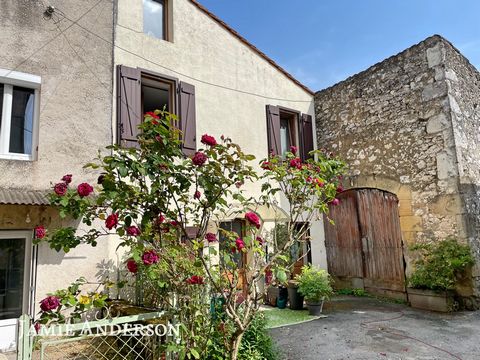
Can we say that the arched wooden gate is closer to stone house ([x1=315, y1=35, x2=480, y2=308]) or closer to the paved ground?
stone house ([x1=315, y1=35, x2=480, y2=308])

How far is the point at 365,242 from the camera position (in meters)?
10.4

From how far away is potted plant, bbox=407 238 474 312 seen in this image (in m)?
7.96

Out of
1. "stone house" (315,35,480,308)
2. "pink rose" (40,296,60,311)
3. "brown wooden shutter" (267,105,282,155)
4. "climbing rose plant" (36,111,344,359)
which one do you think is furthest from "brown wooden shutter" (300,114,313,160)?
"pink rose" (40,296,60,311)

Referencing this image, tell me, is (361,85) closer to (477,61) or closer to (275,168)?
(477,61)

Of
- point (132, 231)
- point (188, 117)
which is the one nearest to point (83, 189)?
point (132, 231)

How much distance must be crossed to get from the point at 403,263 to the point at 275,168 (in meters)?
6.77

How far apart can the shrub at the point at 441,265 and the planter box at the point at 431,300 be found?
0.12m

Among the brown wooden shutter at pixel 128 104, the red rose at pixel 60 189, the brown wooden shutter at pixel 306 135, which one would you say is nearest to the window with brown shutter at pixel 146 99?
the brown wooden shutter at pixel 128 104

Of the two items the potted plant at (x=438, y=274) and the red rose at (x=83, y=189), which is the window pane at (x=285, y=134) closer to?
the potted plant at (x=438, y=274)

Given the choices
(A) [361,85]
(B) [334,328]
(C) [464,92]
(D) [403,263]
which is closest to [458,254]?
(D) [403,263]

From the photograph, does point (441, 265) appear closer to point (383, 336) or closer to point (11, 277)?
point (383, 336)

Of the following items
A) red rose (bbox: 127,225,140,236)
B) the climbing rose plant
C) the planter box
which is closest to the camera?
the climbing rose plant

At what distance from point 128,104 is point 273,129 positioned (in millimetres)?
4668

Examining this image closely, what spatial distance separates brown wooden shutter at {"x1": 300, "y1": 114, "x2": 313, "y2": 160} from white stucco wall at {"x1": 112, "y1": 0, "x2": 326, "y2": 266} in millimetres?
681
